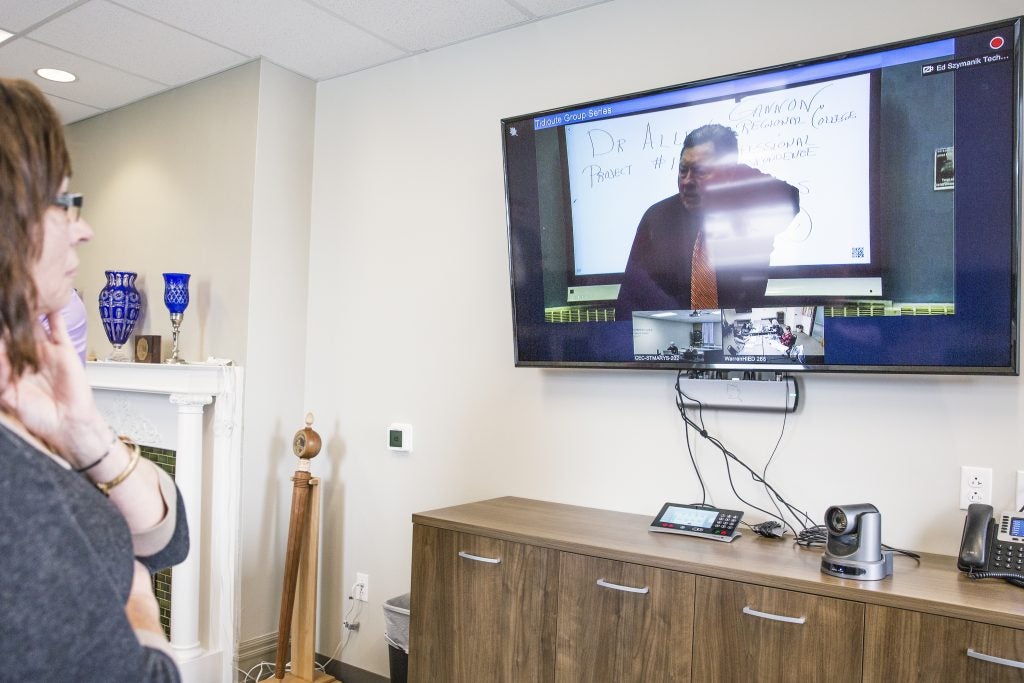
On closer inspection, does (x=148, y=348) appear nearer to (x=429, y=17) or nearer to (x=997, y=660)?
(x=429, y=17)

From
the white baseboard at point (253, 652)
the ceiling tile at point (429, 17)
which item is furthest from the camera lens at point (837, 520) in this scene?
the white baseboard at point (253, 652)

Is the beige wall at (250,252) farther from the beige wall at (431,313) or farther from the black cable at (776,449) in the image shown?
the black cable at (776,449)

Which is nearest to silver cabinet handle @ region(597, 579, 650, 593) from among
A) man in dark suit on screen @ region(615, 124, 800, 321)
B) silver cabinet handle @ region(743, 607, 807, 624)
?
silver cabinet handle @ region(743, 607, 807, 624)

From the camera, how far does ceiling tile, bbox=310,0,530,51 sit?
266cm

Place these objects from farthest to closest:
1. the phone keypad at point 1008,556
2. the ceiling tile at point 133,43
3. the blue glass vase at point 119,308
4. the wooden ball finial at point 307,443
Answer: the blue glass vase at point 119,308, the wooden ball finial at point 307,443, the ceiling tile at point 133,43, the phone keypad at point 1008,556

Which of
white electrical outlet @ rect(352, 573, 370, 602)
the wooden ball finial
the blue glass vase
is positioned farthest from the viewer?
the blue glass vase

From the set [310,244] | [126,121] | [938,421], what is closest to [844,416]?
[938,421]

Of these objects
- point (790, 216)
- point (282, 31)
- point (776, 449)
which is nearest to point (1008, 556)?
point (776, 449)

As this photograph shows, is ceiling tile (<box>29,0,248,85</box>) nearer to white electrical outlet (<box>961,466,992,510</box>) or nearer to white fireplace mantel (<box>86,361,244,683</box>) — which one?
white fireplace mantel (<box>86,361,244,683</box>)

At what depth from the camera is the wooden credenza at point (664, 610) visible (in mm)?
1521

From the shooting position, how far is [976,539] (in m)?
1.70

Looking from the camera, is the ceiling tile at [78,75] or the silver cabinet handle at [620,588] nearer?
the silver cabinet handle at [620,588]

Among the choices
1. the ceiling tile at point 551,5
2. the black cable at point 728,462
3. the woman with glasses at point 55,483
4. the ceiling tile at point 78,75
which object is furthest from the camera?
the ceiling tile at point 78,75

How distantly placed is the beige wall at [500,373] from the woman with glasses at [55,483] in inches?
65.7
